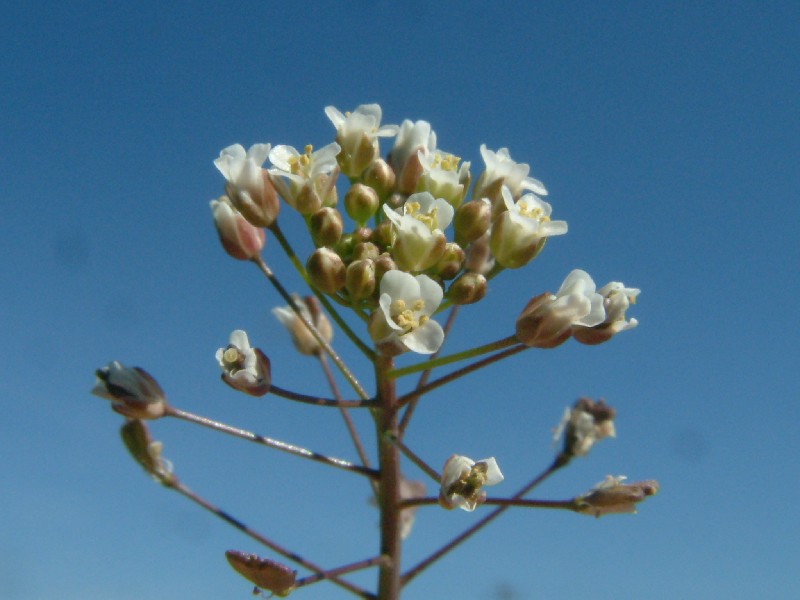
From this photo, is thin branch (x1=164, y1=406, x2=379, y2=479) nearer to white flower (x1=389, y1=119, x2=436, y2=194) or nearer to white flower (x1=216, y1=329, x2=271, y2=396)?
white flower (x1=216, y1=329, x2=271, y2=396)

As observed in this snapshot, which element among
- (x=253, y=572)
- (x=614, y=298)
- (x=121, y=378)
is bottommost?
(x=253, y=572)

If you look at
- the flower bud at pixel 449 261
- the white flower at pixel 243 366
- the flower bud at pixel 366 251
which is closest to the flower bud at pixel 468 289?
the flower bud at pixel 449 261

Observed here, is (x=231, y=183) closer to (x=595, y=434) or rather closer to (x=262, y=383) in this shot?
(x=262, y=383)

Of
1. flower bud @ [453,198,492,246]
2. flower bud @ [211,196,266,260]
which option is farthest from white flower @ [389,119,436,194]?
flower bud @ [211,196,266,260]

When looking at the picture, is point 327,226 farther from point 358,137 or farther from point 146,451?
point 146,451

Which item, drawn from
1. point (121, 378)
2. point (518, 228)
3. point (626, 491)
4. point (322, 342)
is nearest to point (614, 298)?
point (518, 228)

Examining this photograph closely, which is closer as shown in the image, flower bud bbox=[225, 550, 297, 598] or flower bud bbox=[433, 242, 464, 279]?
flower bud bbox=[225, 550, 297, 598]

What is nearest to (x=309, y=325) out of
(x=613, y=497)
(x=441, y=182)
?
(x=441, y=182)
